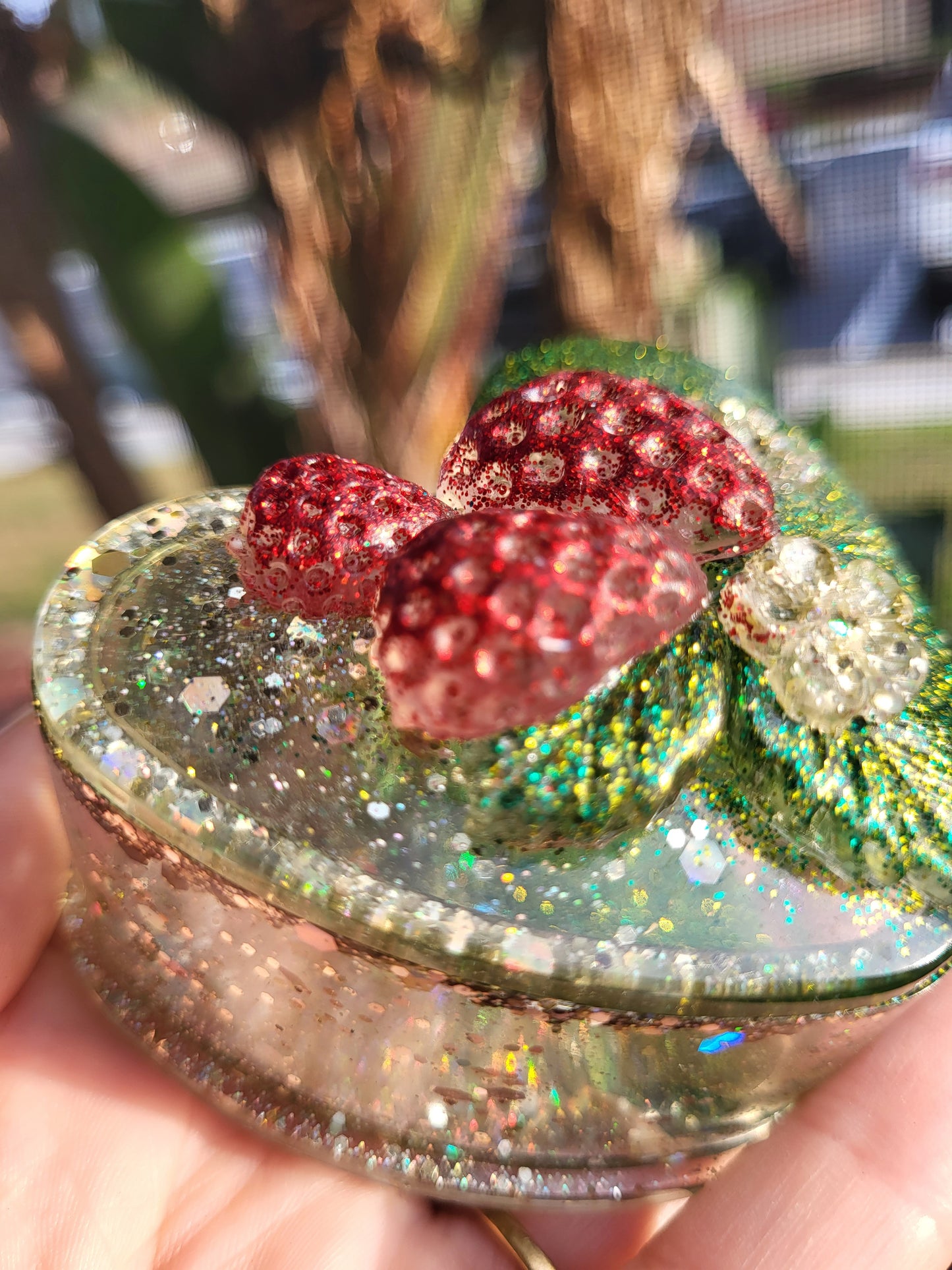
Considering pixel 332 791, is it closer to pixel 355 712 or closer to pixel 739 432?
pixel 355 712

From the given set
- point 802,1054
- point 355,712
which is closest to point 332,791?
point 355,712

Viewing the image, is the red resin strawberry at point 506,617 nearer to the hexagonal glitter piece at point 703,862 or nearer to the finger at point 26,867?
the hexagonal glitter piece at point 703,862

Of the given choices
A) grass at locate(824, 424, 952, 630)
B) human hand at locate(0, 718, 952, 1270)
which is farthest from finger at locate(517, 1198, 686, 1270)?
grass at locate(824, 424, 952, 630)

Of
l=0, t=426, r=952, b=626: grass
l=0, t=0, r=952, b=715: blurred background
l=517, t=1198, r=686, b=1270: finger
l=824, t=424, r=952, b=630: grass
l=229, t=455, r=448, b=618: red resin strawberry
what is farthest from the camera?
l=0, t=426, r=952, b=626: grass

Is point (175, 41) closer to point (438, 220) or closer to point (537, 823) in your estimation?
point (438, 220)

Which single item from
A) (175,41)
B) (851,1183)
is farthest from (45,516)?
(851,1183)

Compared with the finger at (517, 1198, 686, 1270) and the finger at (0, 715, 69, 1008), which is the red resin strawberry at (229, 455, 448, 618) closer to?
the finger at (0, 715, 69, 1008)

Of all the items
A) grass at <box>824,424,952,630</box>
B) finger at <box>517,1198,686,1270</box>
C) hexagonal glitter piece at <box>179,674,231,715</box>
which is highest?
hexagonal glitter piece at <box>179,674,231,715</box>
